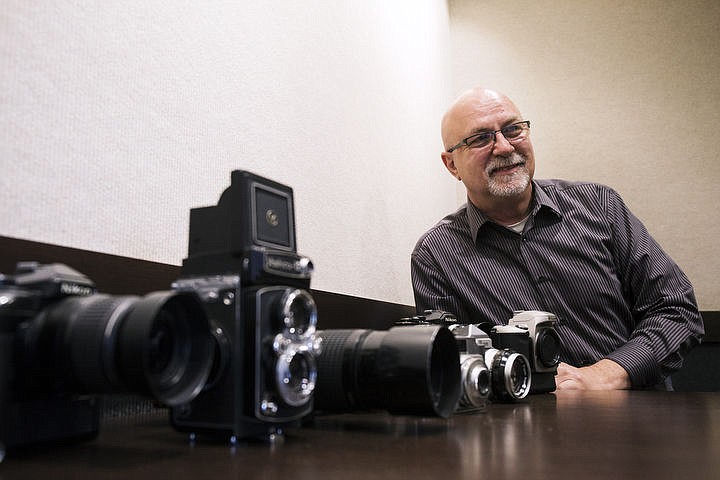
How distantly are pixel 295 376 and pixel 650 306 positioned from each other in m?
1.14

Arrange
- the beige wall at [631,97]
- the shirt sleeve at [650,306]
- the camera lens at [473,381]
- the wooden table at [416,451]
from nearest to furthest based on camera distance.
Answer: the wooden table at [416,451] → the camera lens at [473,381] → the shirt sleeve at [650,306] → the beige wall at [631,97]

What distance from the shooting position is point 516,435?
1.74ft

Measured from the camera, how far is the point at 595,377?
3.89 ft

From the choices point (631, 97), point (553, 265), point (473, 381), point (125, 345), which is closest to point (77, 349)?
point (125, 345)

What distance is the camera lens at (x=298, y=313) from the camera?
18.6 inches

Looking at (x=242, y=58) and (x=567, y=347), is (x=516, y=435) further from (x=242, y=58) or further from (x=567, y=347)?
(x=567, y=347)

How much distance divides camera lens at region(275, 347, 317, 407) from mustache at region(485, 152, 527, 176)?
107 cm

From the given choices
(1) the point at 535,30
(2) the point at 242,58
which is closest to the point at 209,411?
(2) the point at 242,58

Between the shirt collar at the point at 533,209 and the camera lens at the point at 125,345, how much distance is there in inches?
42.8

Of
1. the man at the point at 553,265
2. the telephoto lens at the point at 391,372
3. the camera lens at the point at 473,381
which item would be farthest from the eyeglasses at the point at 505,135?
the telephoto lens at the point at 391,372

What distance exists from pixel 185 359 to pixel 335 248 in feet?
2.36

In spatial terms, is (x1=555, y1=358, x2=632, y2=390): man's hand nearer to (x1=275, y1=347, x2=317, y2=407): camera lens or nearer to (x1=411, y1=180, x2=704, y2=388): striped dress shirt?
(x1=411, y1=180, x2=704, y2=388): striped dress shirt

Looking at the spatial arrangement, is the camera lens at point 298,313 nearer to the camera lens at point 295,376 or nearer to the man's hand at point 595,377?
the camera lens at point 295,376

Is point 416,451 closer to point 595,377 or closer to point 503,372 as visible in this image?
point 503,372
